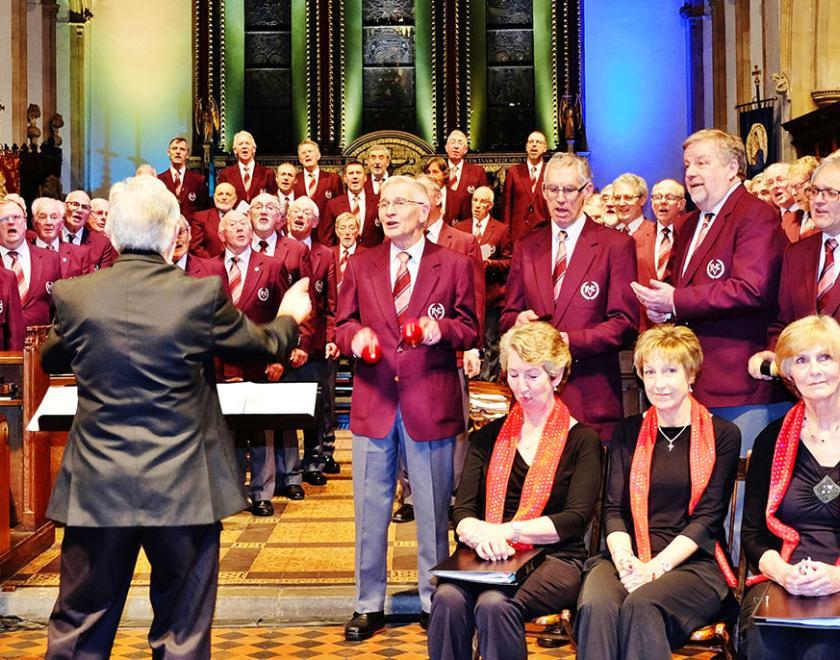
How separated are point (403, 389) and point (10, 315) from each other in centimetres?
282

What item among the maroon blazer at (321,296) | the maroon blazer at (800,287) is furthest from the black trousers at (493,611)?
the maroon blazer at (321,296)

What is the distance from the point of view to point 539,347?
3943mm

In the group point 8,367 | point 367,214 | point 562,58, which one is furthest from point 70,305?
point 562,58

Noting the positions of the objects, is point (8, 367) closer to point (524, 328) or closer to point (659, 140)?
point (524, 328)

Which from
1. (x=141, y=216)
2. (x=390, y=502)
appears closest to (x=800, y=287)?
(x=390, y=502)

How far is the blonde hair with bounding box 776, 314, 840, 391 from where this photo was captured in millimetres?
3564

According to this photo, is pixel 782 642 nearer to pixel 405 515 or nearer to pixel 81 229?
pixel 405 515

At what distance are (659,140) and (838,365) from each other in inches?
479

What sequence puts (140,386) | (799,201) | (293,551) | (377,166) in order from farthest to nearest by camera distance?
(377,166), (799,201), (293,551), (140,386)

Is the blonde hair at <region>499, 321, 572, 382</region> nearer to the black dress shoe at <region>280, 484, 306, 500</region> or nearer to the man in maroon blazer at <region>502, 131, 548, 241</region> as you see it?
the black dress shoe at <region>280, 484, 306, 500</region>

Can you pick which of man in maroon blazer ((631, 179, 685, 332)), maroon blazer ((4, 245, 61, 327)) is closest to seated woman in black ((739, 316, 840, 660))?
man in maroon blazer ((631, 179, 685, 332))

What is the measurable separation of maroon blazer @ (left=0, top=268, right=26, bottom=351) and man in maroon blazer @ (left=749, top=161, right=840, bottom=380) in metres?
4.03

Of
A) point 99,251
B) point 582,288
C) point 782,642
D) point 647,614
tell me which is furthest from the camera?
point 99,251

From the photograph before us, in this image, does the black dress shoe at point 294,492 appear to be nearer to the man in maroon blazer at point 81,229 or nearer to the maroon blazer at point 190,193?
the man in maroon blazer at point 81,229
